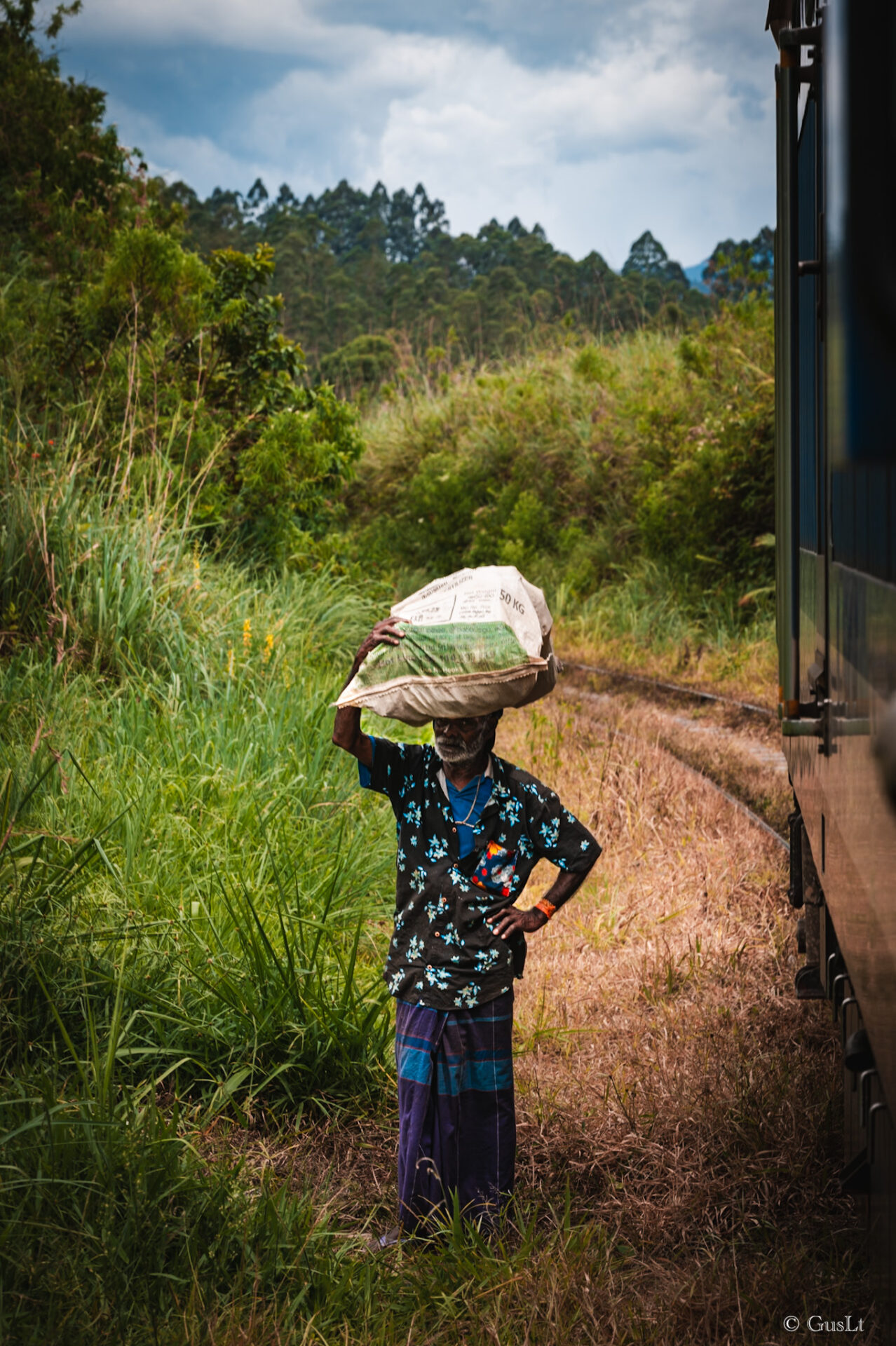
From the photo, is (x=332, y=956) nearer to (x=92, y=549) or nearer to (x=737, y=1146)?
(x=737, y=1146)

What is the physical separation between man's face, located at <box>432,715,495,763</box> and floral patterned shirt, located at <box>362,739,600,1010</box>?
8 centimetres

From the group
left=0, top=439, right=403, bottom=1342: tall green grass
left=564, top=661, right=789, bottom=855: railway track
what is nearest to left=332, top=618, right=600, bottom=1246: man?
left=0, top=439, right=403, bottom=1342: tall green grass

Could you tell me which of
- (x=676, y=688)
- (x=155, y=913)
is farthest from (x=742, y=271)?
(x=155, y=913)

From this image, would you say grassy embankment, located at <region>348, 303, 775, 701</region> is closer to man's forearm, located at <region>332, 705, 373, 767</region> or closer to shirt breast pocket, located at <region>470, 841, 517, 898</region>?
Answer: shirt breast pocket, located at <region>470, 841, 517, 898</region>

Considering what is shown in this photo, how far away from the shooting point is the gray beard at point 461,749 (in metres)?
2.87

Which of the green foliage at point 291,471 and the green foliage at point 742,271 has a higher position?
the green foliage at point 742,271

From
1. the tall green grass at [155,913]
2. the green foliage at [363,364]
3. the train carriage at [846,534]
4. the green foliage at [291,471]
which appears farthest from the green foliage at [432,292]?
the train carriage at [846,534]

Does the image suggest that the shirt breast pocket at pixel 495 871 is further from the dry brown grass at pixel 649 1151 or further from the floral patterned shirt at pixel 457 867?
the dry brown grass at pixel 649 1151

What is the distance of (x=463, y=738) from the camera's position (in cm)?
287

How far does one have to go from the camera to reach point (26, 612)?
6176 millimetres

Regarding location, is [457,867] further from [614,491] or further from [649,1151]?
[614,491]

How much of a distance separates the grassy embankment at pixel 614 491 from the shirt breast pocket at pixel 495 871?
7799 millimetres

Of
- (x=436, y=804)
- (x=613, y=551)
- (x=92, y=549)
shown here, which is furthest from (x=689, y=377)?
(x=436, y=804)

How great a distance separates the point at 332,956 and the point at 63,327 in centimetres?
633
